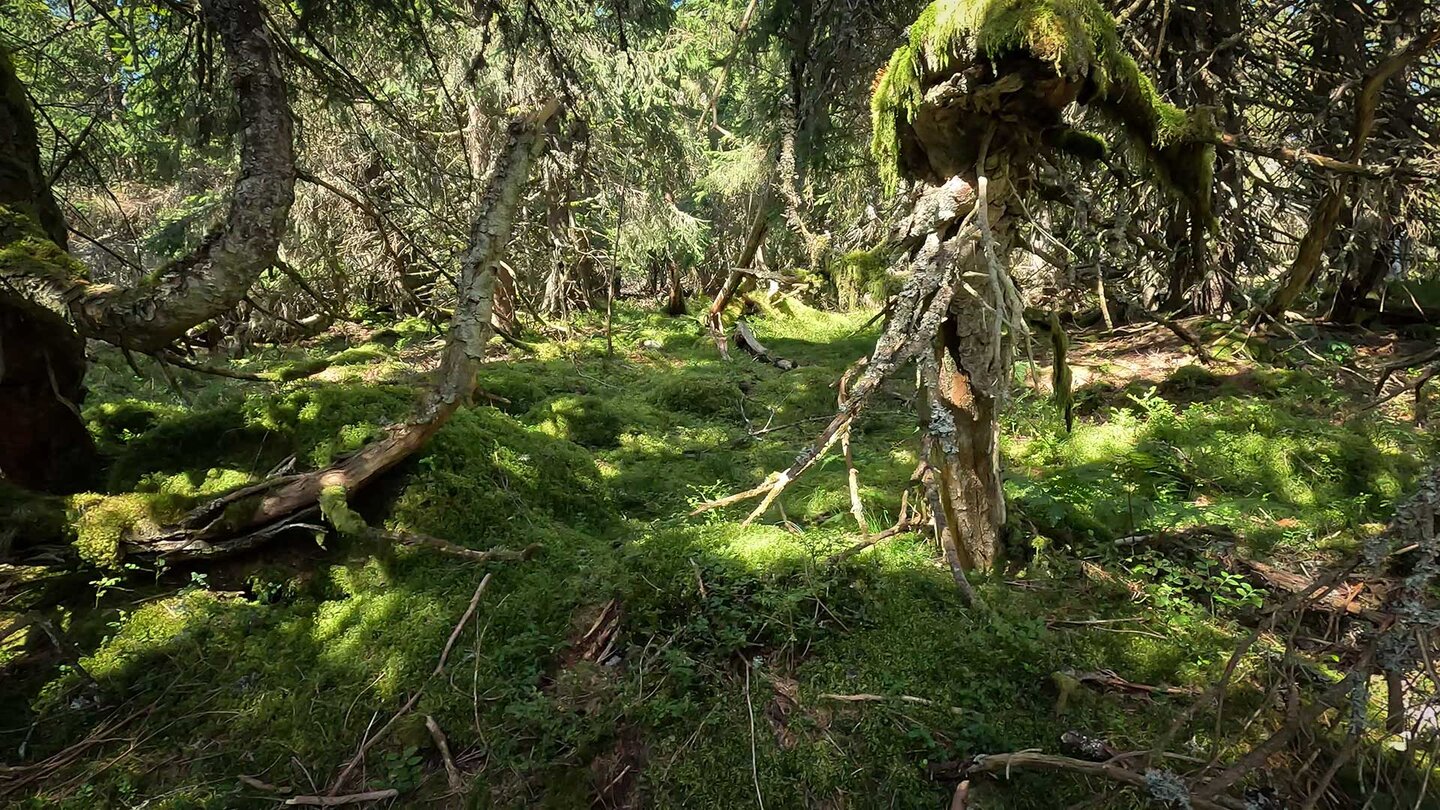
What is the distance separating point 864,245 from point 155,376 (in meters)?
8.36

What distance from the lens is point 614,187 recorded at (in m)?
8.33

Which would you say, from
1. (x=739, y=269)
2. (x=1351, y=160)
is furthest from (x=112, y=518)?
(x=1351, y=160)

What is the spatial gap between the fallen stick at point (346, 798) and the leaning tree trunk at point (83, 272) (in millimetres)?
1970

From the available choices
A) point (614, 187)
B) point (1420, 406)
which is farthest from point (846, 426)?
point (614, 187)

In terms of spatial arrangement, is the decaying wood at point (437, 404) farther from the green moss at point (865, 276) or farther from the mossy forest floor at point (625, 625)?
the green moss at point (865, 276)

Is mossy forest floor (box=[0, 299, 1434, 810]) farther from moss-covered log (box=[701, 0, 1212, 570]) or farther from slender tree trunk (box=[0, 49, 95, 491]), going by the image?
moss-covered log (box=[701, 0, 1212, 570])

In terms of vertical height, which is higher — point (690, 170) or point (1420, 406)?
point (690, 170)

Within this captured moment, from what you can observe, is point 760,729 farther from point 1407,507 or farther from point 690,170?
point 690,170

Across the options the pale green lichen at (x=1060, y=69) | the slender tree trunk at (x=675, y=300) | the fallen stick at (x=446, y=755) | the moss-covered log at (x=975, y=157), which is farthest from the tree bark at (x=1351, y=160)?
the slender tree trunk at (x=675, y=300)

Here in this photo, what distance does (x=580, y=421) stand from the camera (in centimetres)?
595

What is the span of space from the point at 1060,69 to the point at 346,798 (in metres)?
3.62

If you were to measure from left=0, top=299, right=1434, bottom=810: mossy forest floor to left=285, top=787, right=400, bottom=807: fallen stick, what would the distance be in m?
0.08

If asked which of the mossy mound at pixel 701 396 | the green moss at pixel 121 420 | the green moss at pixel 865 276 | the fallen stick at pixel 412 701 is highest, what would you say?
the green moss at pixel 865 276

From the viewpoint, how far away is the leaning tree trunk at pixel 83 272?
2.61 m
